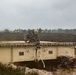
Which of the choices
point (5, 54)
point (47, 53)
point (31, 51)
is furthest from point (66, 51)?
point (5, 54)

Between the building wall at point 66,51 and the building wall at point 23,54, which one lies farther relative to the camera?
the building wall at point 66,51

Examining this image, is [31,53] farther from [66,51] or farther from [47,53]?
[66,51]

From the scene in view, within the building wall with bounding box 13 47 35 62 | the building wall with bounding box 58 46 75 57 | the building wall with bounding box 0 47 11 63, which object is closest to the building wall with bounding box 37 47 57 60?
the building wall with bounding box 58 46 75 57

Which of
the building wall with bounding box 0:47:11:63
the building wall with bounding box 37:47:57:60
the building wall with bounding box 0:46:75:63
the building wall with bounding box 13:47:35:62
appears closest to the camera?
the building wall with bounding box 0:47:11:63

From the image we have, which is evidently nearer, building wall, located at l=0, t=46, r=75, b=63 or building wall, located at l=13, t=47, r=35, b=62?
building wall, located at l=0, t=46, r=75, b=63

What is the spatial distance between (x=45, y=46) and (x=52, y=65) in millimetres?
3191

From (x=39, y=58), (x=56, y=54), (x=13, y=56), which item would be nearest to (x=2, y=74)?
(x=13, y=56)

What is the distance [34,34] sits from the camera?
1521 inches

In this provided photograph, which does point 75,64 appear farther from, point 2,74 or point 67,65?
point 2,74

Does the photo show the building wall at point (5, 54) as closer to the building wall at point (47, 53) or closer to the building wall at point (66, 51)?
the building wall at point (47, 53)

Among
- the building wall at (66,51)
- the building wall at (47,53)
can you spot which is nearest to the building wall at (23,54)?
the building wall at (47,53)

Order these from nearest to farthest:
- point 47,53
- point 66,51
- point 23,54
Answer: point 23,54 → point 47,53 → point 66,51

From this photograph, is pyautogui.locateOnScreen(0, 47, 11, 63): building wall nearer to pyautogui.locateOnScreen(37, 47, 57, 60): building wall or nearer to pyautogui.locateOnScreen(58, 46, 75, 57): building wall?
pyautogui.locateOnScreen(37, 47, 57, 60): building wall

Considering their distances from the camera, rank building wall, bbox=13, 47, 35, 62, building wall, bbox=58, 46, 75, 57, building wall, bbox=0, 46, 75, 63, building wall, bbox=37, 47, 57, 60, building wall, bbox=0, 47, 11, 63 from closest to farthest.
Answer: building wall, bbox=0, 47, 11, 63 → building wall, bbox=0, 46, 75, 63 → building wall, bbox=13, 47, 35, 62 → building wall, bbox=37, 47, 57, 60 → building wall, bbox=58, 46, 75, 57
